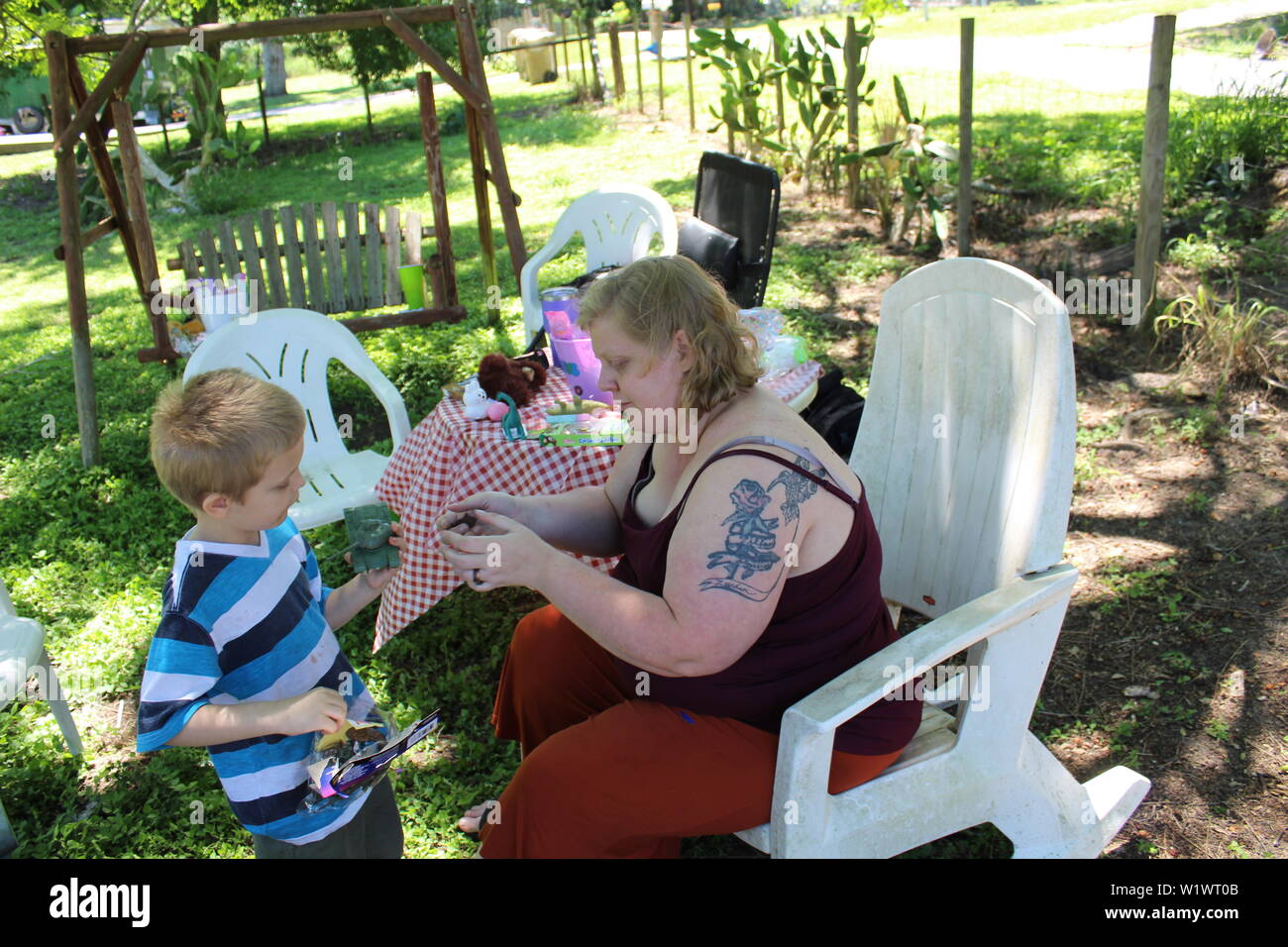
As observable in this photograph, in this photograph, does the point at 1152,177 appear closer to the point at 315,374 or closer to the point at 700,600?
the point at 315,374

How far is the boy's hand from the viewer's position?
1.76m

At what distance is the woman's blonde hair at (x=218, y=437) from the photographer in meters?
1.79

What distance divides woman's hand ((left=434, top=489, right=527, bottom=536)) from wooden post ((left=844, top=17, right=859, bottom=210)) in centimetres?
623

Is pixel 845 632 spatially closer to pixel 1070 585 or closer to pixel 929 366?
pixel 1070 585

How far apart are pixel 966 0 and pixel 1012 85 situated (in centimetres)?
1718

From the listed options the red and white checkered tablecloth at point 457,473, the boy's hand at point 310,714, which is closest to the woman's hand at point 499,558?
the boy's hand at point 310,714

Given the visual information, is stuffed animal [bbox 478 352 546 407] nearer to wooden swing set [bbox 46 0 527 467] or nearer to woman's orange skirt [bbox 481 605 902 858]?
woman's orange skirt [bbox 481 605 902 858]

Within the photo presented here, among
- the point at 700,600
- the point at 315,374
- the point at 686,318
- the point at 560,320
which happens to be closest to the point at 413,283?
the point at 315,374

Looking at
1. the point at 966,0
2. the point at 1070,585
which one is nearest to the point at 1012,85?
the point at 1070,585

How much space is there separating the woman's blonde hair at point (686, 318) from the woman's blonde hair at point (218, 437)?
667mm

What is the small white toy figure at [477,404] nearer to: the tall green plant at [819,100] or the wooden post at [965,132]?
the wooden post at [965,132]

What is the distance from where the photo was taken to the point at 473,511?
227cm

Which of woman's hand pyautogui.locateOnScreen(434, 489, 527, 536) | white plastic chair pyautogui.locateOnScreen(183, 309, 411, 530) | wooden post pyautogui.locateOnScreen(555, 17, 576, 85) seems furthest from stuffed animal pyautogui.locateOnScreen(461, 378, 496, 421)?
wooden post pyautogui.locateOnScreen(555, 17, 576, 85)
